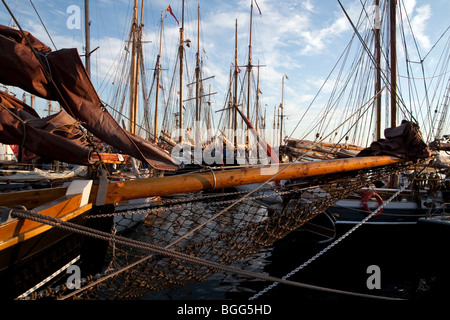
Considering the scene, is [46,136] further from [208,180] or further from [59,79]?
[208,180]

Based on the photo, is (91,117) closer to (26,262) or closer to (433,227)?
(26,262)

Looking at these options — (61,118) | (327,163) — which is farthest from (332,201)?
(61,118)

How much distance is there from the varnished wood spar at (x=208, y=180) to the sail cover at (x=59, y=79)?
366 mm

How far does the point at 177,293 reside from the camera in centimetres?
590

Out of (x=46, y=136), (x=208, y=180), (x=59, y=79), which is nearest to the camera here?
(x=46, y=136)

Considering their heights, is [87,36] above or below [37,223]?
above

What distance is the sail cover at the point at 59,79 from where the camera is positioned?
263cm

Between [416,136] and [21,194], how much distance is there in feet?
19.8

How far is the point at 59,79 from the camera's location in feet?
9.17

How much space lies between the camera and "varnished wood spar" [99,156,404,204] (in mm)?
2771

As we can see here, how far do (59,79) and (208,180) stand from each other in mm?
1818

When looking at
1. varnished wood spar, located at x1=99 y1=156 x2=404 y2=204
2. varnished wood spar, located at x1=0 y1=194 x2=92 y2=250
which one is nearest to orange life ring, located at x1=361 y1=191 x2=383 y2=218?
varnished wood spar, located at x1=99 y1=156 x2=404 y2=204
